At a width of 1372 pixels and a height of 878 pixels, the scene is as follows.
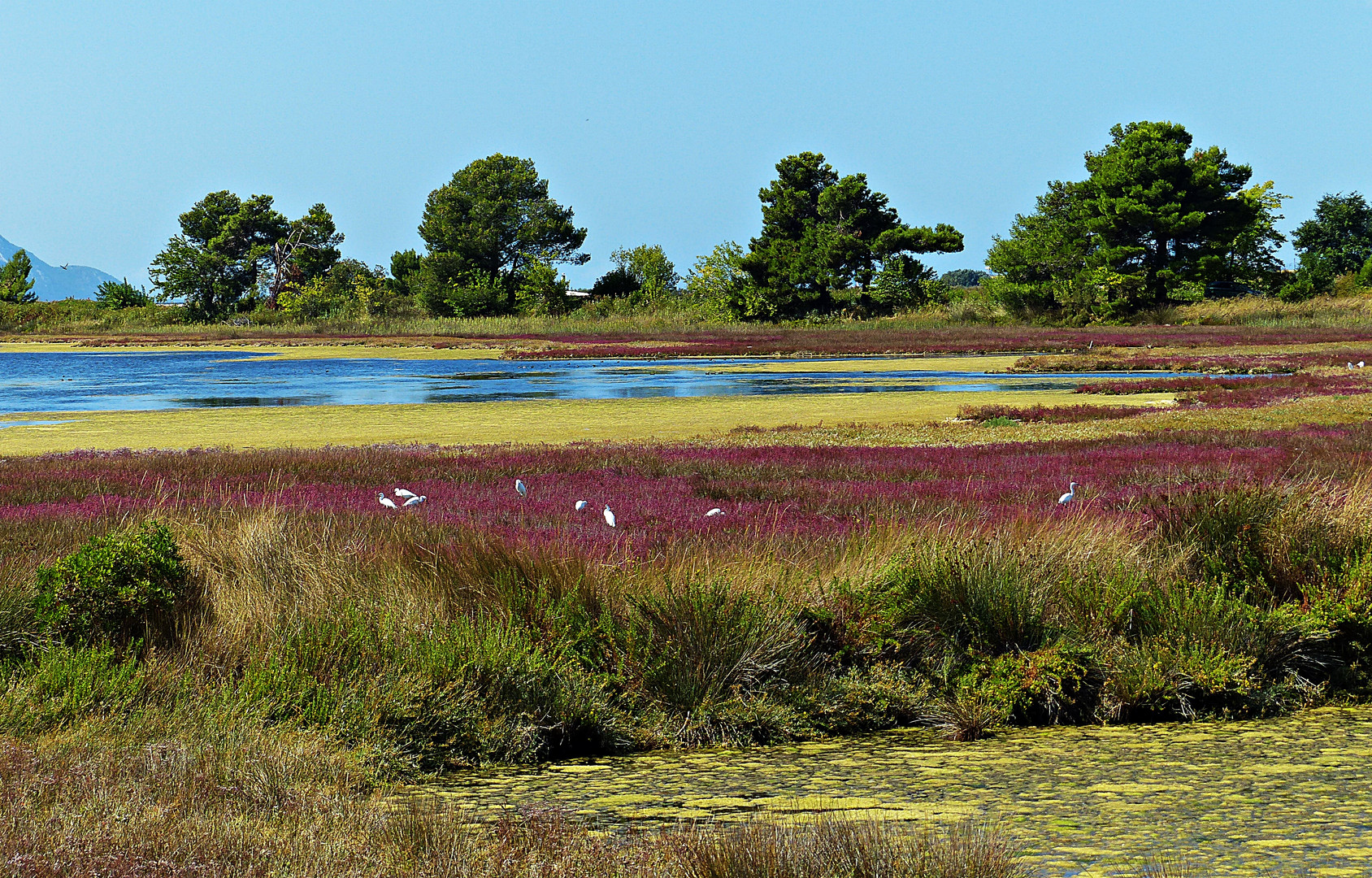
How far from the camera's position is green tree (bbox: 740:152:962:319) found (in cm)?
8238

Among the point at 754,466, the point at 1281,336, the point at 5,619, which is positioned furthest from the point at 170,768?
the point at 1281,336

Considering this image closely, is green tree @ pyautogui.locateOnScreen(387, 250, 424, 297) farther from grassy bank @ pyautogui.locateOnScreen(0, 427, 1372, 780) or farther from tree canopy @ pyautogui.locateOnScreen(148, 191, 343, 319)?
grassy bank @ pyautogui.locateOnScreen(0, 427, 1372, 780)

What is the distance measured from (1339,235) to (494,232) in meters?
60.4

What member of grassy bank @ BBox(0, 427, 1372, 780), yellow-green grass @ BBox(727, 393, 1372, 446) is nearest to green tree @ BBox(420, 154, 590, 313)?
yellow-green grass @ BBox(727, 393, 1372, 446)

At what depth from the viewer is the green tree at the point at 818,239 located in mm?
82375

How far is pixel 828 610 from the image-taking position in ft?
24.3

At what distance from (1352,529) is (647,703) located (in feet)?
16.2

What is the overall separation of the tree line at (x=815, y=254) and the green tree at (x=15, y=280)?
7.7 inches

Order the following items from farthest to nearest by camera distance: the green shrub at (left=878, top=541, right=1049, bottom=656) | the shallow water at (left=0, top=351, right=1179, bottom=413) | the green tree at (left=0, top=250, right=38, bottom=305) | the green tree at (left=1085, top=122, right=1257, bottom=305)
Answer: the green tree at (left=0, top=250, right=38, bottom=305) → the green tree at (left=1085, top=122, right=1257, bottom=305) → the shallow water at (left=0, top=351, right=1179, bottom=413) → the green shrub at (left=878, top=541, right=1049, bottom=656)

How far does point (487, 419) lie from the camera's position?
27328 mm

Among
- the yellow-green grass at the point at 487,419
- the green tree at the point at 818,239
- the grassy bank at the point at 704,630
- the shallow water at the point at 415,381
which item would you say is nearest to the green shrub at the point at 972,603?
the grassy bank at the point at 704,630

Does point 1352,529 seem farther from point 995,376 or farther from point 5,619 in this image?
point 995,376

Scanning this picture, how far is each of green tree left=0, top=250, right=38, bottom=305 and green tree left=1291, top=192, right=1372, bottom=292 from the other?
10444cm

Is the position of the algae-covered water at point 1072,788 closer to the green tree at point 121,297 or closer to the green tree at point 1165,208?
the green tree at point 1165,208
